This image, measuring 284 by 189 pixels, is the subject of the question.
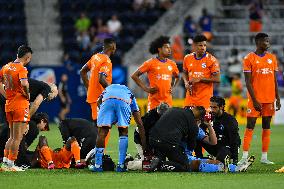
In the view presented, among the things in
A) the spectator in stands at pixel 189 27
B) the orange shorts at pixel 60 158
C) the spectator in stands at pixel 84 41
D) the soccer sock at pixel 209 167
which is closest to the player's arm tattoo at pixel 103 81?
the orange shorts at pixel 60 158

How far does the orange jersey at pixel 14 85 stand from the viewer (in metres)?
14.7

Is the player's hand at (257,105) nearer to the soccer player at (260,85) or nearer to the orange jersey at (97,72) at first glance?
the soccer player at (260,85)

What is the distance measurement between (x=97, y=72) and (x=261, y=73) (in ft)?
10.1

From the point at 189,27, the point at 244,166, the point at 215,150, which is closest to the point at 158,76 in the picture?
the point at 215,150

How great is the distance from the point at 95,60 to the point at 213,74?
2211 millimetres

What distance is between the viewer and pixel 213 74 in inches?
672

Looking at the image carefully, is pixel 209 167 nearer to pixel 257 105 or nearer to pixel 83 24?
pixel 257 105

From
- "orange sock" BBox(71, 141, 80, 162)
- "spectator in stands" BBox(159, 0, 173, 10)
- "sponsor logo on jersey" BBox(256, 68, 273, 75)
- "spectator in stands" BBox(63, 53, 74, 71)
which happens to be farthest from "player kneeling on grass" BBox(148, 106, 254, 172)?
"spectator in stands" BBox(159, 0, 173, 10)

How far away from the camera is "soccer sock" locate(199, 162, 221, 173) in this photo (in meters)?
14.6

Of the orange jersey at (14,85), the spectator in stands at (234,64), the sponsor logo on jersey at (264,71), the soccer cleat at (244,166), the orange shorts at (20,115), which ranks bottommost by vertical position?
the soccer cleat at (244,166)

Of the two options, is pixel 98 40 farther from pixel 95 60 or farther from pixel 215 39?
pixel 95 60

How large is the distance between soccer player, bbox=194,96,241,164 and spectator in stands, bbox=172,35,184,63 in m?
16.4

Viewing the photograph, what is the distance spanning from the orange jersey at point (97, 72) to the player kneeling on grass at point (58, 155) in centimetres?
168

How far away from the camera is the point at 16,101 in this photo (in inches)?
583
